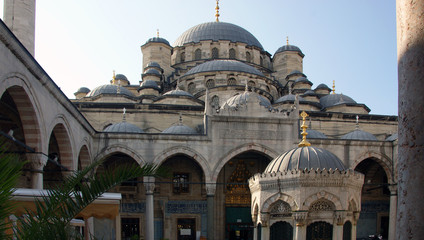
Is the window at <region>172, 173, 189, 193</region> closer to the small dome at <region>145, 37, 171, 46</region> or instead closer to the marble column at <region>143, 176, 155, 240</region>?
the marble column at <region>143, 176, 155, 240</region>

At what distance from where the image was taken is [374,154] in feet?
64.0

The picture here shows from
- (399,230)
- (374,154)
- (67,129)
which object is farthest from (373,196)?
(399,230)

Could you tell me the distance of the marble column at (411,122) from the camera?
2104 mm

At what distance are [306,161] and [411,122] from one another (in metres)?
6.07

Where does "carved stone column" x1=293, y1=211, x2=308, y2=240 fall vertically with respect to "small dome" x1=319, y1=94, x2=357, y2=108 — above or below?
below

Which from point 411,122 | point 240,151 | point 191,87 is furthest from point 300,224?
point 191,87

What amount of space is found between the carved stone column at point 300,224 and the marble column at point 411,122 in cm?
548

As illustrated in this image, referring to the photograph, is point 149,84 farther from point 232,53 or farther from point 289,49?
point 289,49

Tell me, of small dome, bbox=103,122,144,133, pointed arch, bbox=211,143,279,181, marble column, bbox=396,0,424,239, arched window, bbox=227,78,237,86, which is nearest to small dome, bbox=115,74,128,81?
arched window, bbox=227,78,237,86

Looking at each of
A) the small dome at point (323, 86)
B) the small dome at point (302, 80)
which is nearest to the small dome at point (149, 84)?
the small dome at point (302, 80)

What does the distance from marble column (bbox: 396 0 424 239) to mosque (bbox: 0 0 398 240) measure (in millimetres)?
4651

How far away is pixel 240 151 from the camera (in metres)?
18.6

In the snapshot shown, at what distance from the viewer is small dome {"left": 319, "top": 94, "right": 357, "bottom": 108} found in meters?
26.1

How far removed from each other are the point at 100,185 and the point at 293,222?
384cm
